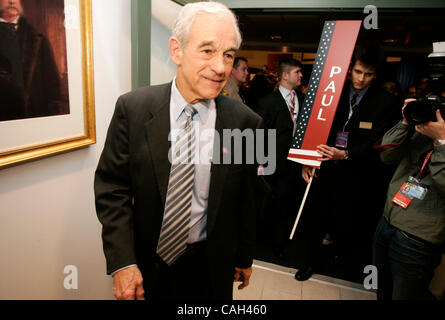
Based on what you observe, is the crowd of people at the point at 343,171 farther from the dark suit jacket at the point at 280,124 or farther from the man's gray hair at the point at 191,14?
the man's gray hair at the point at 191,14

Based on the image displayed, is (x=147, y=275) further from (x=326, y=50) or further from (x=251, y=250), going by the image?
(x=326, y=50)

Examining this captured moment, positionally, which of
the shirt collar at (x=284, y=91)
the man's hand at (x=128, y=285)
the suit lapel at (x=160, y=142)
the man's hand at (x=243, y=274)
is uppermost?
the shirt collar at (x=284, y=91)

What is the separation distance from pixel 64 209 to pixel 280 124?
1.99 meters

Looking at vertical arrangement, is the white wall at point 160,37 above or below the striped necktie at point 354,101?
above

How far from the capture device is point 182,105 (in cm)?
110

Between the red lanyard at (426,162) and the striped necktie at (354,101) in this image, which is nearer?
the red lanyard at (426,162)

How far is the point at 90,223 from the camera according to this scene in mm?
1529

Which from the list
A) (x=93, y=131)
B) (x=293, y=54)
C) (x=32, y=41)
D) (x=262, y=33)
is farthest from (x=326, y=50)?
(x=293, y=54)

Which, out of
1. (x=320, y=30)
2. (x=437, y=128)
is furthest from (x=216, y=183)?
(x=320, y=30)

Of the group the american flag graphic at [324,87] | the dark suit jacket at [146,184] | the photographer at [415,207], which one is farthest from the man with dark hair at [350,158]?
the dark suit jacket at [146,184]

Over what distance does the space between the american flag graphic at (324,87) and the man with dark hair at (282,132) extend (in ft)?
2.22

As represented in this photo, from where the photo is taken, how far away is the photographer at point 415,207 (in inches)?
52.5

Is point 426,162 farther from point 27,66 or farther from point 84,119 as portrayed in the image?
point 27,66
